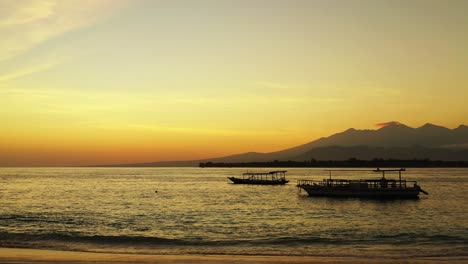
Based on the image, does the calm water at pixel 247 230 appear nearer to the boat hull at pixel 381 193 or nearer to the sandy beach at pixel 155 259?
the sandy beach at pixel 155 259

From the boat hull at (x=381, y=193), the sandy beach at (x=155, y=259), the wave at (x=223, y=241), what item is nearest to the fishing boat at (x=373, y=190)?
the boat hull at (x=381, y=193)

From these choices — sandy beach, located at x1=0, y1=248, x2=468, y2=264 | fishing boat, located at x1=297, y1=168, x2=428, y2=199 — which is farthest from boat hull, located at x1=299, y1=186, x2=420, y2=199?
sandy beach, located at x1=0, y1=248, x2=468, y2=264

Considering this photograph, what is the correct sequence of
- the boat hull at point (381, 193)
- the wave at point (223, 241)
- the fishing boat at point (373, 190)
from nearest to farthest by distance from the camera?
the wave at point (223, 241) → the boat hull at point (381, 193) → the fishing boat at point (373, 190)

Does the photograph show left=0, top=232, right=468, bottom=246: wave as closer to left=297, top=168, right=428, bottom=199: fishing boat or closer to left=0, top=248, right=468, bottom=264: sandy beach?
left=0, top=248, right=468, bottom=264: sandy beach

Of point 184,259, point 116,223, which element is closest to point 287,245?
point 184,259

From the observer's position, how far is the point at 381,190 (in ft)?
238

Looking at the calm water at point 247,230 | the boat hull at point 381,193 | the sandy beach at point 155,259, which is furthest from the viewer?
the boat hull at point 381,193

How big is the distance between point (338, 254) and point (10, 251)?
17.7 meters

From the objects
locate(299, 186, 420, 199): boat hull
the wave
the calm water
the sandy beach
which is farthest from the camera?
locate(299, 186, 420, 199): boat hull

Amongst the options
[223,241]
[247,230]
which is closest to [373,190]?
[247,230]

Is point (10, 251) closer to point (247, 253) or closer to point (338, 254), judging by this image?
point (247, 253)

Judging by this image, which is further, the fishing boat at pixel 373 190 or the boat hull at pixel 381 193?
the fishing boat at pixel 373 190

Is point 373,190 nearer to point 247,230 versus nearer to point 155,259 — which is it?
point 247,230

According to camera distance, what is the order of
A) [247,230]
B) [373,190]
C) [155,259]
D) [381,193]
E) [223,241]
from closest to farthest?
[155,259] → [223,241] → [247,230] → [381,193] → [373,190]
